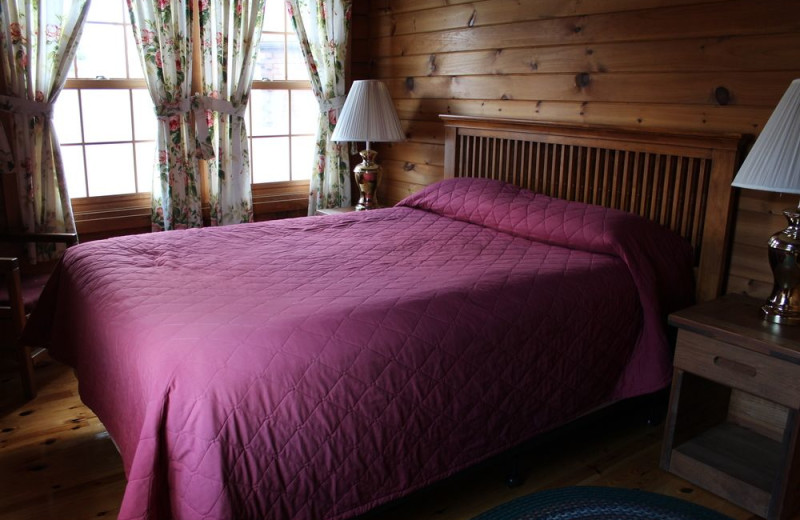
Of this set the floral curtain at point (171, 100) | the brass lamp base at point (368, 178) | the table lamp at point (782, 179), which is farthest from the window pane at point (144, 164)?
the table lamp at point (782, 179)

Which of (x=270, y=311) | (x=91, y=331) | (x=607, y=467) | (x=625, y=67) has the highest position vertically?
(x=625, y=67)

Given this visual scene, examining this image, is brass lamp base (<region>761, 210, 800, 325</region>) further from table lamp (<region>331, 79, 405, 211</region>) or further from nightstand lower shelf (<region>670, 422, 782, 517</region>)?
table lamp (<region>331, 79, 405, 211</region>)

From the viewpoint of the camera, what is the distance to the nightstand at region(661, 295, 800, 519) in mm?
1873

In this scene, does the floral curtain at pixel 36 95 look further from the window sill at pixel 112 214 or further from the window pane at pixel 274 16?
the window pane at pixel 274 16

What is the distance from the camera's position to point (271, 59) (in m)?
3.88

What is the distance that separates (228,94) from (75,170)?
88 centimetres

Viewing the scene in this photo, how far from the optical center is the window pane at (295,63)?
3934mm

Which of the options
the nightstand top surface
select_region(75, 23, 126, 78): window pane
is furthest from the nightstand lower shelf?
select_region(75, 23, 126, 78): window pane

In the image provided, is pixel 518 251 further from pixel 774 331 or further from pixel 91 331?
pixel 91 331

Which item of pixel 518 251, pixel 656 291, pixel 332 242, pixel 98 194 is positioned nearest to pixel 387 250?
pixel 332 242

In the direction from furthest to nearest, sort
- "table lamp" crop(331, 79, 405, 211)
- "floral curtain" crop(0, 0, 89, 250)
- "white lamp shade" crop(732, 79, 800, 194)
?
"table lamp" crop(331, 79, 405, 211), "floral curtain" crop(0, 0, 89, 250), "white lamp shade" crop(732, 79, 800, 194)

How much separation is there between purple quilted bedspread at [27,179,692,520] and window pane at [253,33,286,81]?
57.9 inches

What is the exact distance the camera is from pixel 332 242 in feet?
8.76

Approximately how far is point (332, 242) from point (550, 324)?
3.34 feet
